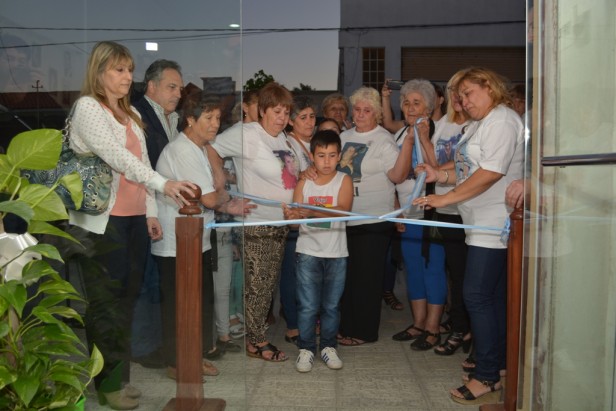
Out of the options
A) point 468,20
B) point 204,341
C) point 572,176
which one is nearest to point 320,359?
point 204,341

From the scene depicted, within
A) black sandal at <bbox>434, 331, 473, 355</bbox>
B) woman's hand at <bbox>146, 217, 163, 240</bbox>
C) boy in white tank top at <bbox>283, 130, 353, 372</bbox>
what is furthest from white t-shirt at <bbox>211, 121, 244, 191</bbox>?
black sandal at <bbox>434, 331, 473, 355</bbox>

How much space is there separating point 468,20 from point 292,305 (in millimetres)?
9383

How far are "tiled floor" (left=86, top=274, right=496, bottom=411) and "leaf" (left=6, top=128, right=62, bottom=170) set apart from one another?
37.7 inches

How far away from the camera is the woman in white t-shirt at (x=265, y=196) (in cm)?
396

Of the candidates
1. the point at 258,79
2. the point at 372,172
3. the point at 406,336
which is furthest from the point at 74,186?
the point at 258,79

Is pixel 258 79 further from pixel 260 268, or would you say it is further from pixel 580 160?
pixel 580 160

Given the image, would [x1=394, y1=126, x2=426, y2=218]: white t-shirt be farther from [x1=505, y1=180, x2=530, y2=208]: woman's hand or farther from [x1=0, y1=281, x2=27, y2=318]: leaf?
[x1=0, y1=281, x2=27, y2=318]: leaf

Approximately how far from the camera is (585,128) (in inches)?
94.7

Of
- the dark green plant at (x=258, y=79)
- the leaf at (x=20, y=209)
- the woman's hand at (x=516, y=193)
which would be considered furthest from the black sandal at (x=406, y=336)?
the dark green plant at (x=258, y=79)

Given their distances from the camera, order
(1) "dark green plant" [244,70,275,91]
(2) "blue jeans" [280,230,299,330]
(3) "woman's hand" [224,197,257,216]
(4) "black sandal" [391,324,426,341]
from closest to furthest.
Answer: (3) "woman's hand" [224,197,257,216] < (2) "blue jeans" [280,230,299,330] < (4) "black sandal" [391,324,426,341] < (1) "dark green plant" [244,70,275,91]

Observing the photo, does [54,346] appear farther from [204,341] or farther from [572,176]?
[572,176]

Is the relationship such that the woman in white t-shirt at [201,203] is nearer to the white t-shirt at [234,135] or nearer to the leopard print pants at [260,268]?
the white t-shirt at [234,135]

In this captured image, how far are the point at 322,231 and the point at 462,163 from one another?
876 mm

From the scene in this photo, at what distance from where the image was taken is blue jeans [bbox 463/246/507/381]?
342cm
